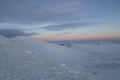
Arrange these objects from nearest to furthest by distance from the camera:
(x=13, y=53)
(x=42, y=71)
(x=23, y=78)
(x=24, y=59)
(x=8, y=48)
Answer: (x=23, y=78), (x=42, y=71), (x=24, y=59), (x=13, y=53), (x=8, y=48)

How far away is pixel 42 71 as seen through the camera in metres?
8.94

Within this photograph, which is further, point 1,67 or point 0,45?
point 0,45

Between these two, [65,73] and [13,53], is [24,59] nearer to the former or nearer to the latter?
[13,53]

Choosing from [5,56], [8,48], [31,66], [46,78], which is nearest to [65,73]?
[46,78]

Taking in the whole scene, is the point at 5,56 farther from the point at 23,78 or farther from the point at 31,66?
the point at 23,78

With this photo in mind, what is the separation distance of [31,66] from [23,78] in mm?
2157

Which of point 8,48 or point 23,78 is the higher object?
point 8,48

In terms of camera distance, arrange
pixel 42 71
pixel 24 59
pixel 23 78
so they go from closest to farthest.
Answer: pixel 23 78
pixel 42 71
pixel 24 59

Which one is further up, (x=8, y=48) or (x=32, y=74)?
(x=8, y=48)

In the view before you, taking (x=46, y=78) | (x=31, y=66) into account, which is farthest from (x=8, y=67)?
(x=46, y=78)

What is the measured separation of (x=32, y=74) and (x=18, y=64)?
2.01 m

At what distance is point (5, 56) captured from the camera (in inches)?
443

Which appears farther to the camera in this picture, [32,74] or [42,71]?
[42,71]

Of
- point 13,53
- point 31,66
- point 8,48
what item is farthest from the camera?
point 8,48
